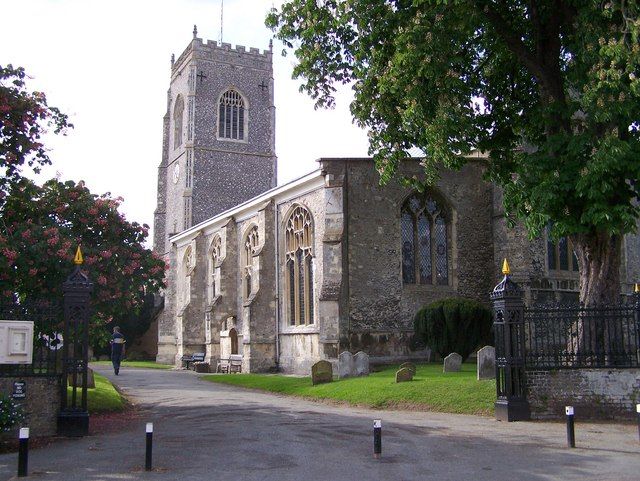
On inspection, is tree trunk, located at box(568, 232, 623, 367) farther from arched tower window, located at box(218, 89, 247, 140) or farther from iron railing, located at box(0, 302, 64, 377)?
arched tower window, located at box(218, 89, 247, 140)

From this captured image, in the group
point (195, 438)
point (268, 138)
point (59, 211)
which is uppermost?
point (268, 138)

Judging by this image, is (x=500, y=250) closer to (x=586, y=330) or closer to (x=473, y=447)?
(x=586, y=330)

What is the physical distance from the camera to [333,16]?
52.0ft

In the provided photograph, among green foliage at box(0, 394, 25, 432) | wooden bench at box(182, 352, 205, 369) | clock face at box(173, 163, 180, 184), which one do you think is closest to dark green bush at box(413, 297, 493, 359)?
green foliage at box(0, 394, 25, 432)

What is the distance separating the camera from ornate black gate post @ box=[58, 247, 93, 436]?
12.5 m

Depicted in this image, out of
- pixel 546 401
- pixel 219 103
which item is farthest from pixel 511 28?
pixel 219 103

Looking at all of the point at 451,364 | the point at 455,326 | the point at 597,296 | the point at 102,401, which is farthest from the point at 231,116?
→ the point at 597,296

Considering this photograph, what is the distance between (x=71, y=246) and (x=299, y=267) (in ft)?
46.8

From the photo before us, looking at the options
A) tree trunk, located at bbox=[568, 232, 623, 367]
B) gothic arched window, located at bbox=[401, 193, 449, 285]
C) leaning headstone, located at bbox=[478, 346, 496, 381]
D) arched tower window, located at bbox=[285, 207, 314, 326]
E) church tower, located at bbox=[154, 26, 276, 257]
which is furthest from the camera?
church tower, located at bbox=[154, 26, 276, 257]

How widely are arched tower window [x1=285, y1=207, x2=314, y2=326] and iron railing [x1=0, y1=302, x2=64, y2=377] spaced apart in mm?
14499

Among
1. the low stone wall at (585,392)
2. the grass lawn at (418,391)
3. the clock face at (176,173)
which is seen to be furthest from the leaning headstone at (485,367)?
the clock face at (176,173)

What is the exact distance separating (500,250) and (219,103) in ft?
117

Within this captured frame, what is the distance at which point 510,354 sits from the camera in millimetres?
13570

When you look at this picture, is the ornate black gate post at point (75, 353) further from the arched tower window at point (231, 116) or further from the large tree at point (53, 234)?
the arched tower window at point (231, 116)
